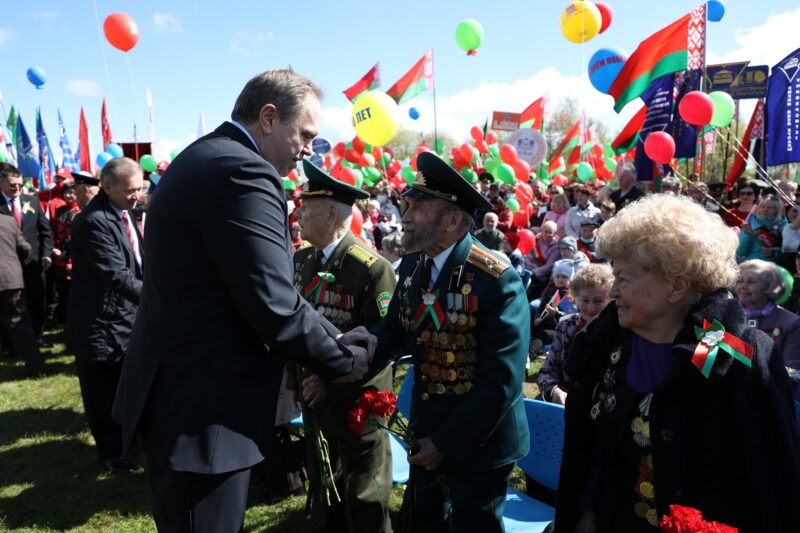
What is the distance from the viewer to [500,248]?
326 inches

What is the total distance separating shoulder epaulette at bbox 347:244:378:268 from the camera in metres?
3.26

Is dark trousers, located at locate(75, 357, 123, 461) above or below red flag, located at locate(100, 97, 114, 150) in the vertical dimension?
below

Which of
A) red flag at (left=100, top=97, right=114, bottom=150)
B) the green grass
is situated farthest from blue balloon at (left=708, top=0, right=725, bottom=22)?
red flag at (left=100, top=97, right=114, bottom=150)

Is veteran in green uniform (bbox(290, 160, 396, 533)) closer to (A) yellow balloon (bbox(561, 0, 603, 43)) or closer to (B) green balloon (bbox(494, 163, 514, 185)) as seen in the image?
(A) yellow balloon (bbox(561, 0, 603, 43))

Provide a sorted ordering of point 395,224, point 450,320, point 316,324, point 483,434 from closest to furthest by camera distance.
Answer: point 316,324 → point 483,434 → point 450,320 → point 395,224

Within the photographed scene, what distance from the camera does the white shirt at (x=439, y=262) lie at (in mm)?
2611

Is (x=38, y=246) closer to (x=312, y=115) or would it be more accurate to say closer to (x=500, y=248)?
(x=500, y=248)

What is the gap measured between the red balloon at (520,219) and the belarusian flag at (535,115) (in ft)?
32.6

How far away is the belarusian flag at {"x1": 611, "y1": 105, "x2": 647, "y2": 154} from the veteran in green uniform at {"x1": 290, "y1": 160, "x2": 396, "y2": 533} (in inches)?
379

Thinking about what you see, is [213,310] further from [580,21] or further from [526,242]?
[580,21]

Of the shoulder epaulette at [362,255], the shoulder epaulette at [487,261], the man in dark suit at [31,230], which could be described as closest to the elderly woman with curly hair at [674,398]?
the shoulder epaulette at [487,261]

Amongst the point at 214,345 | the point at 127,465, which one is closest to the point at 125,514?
the point at 127,465

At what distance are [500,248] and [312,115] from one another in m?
6.38

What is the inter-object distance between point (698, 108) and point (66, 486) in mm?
8174
